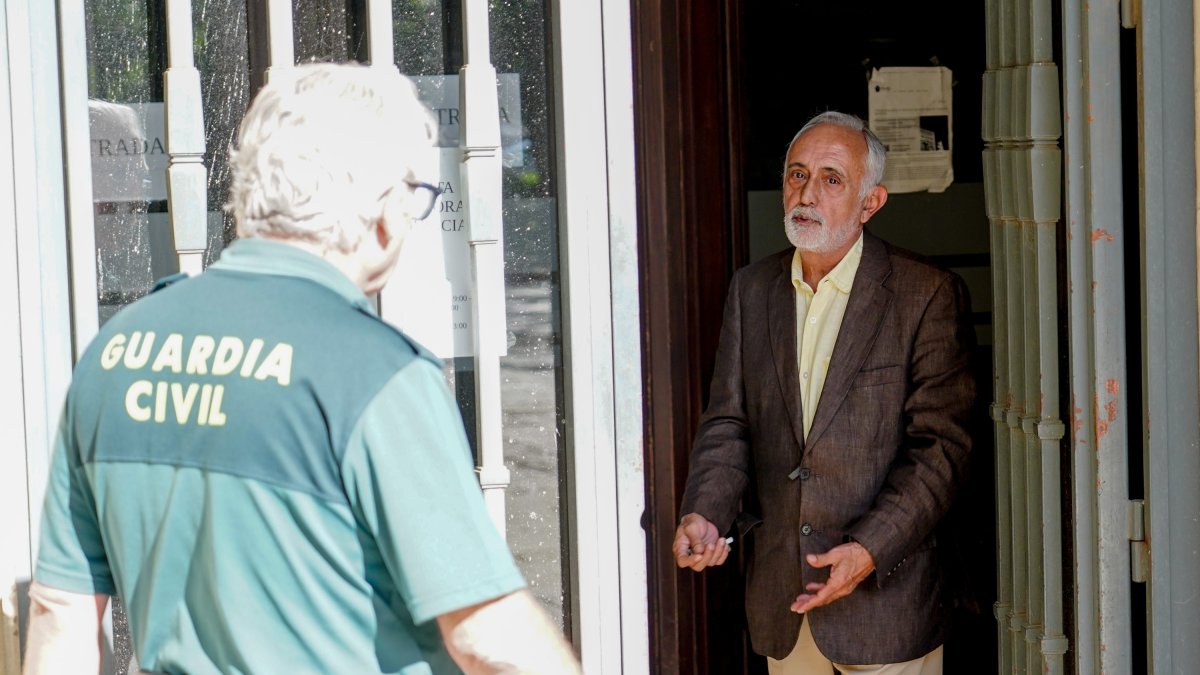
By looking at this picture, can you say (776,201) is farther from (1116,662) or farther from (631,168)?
(1116,662)

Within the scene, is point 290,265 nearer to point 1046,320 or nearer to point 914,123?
point 1046,320

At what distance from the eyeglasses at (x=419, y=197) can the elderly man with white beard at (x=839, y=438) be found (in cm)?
142

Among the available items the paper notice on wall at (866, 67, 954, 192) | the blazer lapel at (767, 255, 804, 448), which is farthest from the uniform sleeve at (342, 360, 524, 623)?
the paper notice on wall at (866, 67, 954, 192)

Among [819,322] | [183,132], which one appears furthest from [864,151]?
[183,132]

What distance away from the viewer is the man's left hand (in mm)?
2900

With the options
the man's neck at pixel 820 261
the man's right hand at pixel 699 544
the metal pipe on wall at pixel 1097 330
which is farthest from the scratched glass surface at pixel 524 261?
the metal pipe on wall at pixel 1097 330

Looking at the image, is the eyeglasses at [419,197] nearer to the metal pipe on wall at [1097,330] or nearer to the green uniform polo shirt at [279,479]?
the green uniform polo shirt at [279,479]

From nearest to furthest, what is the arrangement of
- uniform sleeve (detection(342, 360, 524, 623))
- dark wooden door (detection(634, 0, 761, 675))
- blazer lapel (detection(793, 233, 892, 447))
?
uniform sleeve (detection(342, 360, 524, 623))
blazer lapel (detection(793, 233, 892, 447))
dark wooden door (detection(634, 0, 761, 675))

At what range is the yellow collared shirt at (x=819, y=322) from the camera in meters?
3.08

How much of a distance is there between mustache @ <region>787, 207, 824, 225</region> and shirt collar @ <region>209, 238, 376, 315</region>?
160cm

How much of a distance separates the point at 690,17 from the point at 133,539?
2288mm

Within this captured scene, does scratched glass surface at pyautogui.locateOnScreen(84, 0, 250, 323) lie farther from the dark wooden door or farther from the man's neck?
the man's neck

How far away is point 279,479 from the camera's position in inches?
62.6

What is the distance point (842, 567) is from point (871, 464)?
0.24 m
